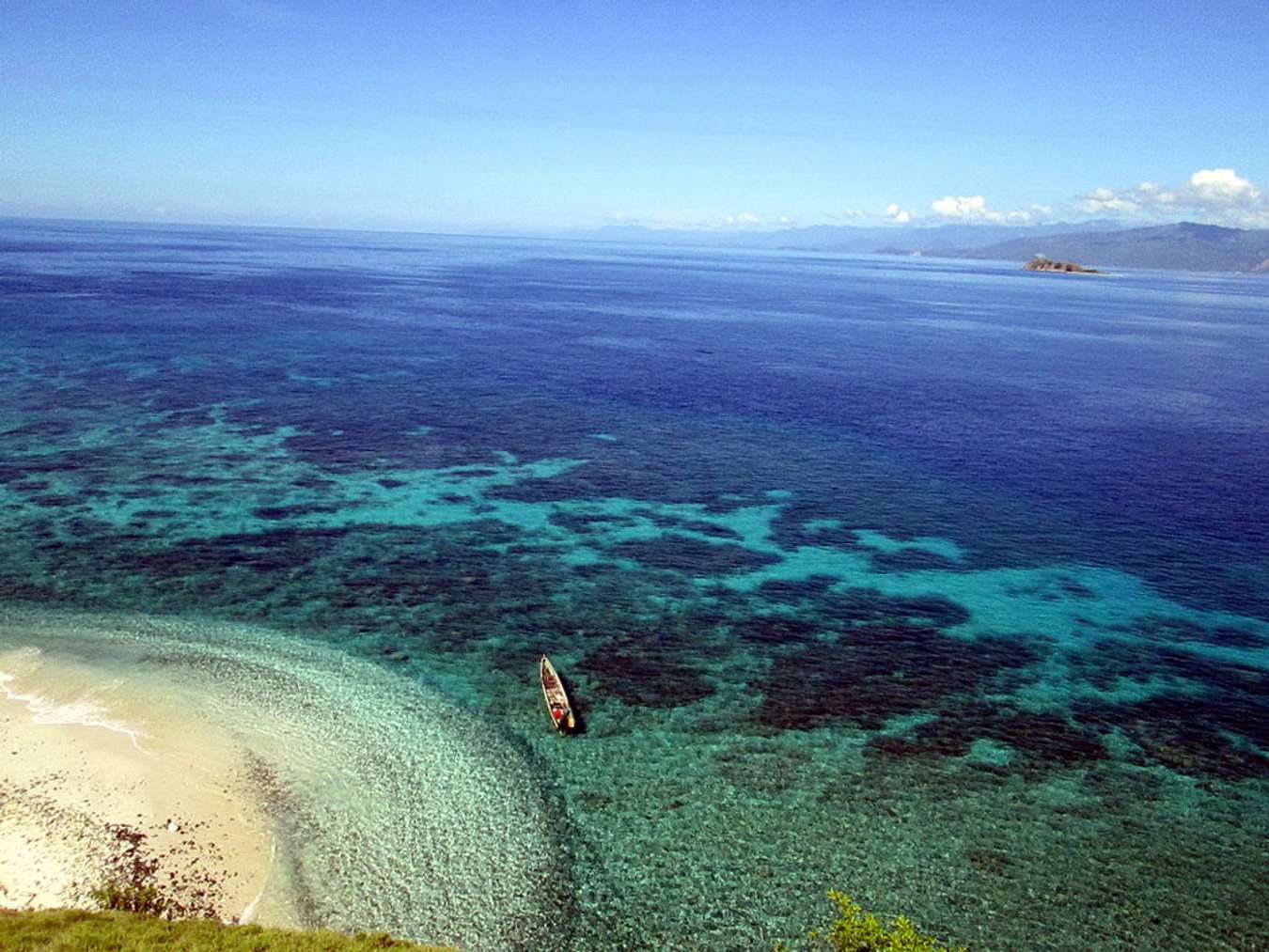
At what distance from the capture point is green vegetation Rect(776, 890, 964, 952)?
27453 mm

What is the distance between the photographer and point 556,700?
40.7 metres

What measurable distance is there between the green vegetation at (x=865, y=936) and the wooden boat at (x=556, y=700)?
14.6 metres

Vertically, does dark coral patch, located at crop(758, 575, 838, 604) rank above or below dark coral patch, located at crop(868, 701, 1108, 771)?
above

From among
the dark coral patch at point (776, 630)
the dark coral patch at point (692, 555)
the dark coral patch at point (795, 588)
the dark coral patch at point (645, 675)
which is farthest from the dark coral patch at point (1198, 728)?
the dark coral patch at point (692, 555)

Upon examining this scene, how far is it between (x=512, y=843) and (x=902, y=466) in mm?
61583

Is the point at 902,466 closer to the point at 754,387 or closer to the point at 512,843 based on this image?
the point at 754,387

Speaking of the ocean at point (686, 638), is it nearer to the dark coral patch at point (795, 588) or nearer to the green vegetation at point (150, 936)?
the dark coral patch at point (795, 588)

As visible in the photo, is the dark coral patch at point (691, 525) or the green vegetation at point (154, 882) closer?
the green vegetation at point (154, 882)

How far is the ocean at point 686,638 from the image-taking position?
31.2m

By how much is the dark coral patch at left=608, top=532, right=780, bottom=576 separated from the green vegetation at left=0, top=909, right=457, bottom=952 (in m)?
34.7

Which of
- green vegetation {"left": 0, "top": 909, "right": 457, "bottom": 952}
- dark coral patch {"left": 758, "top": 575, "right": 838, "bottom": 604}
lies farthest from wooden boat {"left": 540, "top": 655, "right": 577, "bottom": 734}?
dark coral patch {"left": 758, "top": 575, "right": 838, "bottom": 604}

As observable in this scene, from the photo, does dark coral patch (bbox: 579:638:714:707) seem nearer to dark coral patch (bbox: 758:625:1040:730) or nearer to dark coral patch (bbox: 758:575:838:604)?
dark coral patch (bbox: 758:625:1040:730)

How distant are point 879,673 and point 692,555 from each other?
58.0 ft

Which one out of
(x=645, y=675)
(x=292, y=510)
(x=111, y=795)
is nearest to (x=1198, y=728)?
(x=645, y=675)
